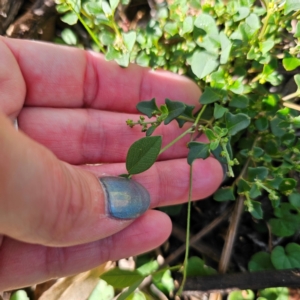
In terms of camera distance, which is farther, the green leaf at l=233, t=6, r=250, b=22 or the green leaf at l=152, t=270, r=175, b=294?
the green leaf at l=152, t=270, r=175, b=294

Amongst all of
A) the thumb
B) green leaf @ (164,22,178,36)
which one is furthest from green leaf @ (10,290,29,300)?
green leaf @ (164,22,178,36)

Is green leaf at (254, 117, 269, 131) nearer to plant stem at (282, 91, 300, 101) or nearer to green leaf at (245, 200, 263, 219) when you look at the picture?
plant stem at (282, 91, 300, 101)

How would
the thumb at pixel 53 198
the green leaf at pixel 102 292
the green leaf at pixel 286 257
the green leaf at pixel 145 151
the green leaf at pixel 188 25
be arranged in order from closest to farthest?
1. the thumb at pixel 53 198
2. the green leaf at pixel 145 151
3. the green leaf at pixel 188 25
4. the green leaf at pixel 286 257
5. the green leaf at pixel 102 292

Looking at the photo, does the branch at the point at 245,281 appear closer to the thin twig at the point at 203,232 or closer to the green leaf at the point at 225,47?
the thin twig at the point at 203,232

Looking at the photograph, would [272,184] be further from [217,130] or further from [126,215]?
[126,215]

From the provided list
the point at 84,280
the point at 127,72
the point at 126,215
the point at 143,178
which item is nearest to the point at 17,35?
→ the point at 127,72

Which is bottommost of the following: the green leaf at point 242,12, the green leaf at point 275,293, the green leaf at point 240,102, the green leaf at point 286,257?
the green leaf at point 275,293

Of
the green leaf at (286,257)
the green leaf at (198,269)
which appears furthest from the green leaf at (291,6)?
the green leaf at (198,269)
